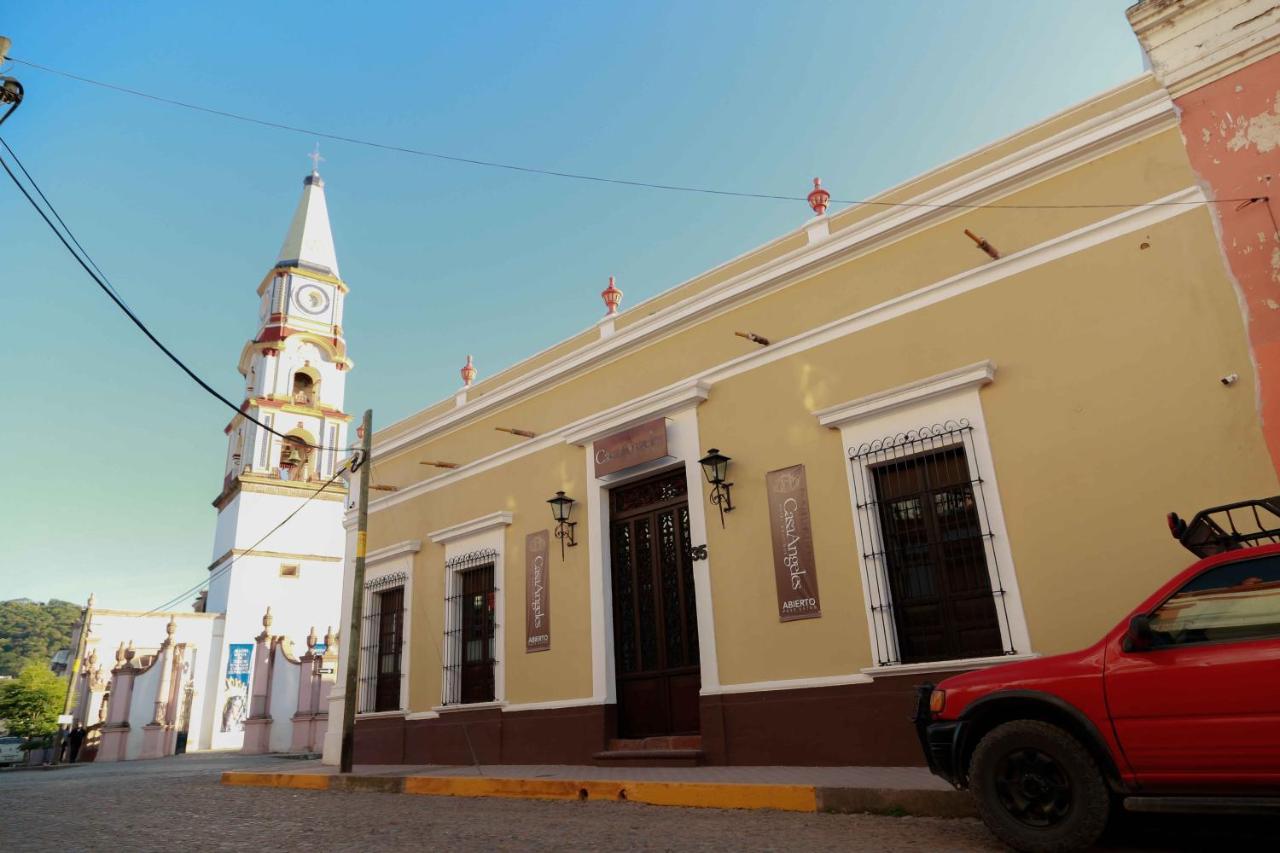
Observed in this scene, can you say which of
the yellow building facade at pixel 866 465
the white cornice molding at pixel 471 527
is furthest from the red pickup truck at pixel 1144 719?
the white cornice molding at pixel 471 527

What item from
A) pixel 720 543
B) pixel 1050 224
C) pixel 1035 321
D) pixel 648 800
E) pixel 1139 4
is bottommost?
pixel 648 800

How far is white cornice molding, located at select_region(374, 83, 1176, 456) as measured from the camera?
6.89 metres

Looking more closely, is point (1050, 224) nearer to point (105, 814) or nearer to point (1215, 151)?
point (1215, 151)

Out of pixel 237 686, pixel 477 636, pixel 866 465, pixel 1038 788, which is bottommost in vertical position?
pixel 1038 788

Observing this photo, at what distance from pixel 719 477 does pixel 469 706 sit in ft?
16.1

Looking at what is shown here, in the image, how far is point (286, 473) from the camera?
108 feet

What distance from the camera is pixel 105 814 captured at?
296 inches

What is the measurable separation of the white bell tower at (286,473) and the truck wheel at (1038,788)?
28.2 meters

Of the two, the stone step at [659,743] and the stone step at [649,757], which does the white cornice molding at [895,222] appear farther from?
the stone step at [649,757]

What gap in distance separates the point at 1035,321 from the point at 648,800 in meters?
5.22

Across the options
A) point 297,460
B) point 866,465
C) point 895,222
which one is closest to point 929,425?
point 866,465

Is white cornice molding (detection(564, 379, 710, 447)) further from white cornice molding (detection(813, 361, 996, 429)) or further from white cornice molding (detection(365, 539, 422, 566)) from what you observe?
white cornice molding (detection(365, 539, 422, 566))

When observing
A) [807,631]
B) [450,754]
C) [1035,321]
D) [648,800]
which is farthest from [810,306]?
[450,754]

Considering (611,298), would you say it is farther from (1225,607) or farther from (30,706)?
(30,706)
